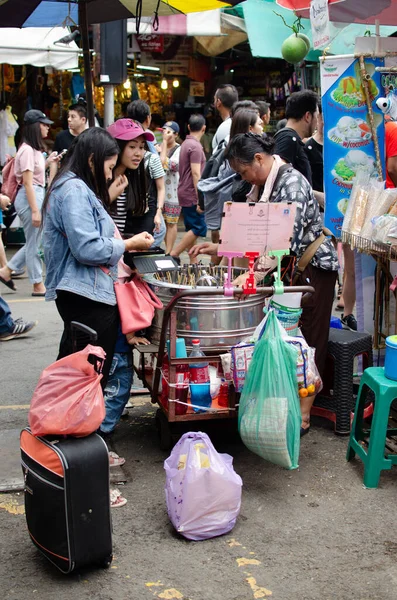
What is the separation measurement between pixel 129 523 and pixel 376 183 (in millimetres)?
2665

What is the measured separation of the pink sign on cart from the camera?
402 cm

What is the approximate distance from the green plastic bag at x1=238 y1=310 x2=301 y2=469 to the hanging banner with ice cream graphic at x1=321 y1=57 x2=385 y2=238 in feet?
5.81

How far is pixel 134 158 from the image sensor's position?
4.61 meters

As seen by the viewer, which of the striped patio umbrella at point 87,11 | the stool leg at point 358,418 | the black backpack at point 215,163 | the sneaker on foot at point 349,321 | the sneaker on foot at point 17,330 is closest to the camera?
the stool leg at point 358,418

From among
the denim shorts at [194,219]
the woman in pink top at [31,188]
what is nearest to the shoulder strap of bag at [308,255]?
the woman in pink top at [31,188]

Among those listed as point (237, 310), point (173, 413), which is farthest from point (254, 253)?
point (173, 413)

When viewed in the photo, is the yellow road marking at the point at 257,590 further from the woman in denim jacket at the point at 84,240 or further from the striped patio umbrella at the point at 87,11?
the striped patio umbrella at the point at 87,11

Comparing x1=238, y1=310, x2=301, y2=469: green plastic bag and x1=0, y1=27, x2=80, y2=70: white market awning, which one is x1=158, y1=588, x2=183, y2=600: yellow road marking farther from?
x1=0, y1=27, x2=80, y2=70: white market awning

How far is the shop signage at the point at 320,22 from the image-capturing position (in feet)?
16.9

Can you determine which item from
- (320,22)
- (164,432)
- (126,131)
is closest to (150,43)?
(320,22)

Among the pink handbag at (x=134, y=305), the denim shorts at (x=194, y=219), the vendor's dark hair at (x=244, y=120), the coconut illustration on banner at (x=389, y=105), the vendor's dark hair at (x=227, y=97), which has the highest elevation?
the vendor's dark hair at (x=227, y=97)

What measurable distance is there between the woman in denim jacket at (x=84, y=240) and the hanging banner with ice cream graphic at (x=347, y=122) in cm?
190

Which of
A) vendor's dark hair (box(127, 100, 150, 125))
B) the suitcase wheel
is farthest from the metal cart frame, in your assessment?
vendor's dark hair (box(127, 100, 150, 125))

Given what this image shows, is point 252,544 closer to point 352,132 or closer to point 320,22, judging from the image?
point 352,132
